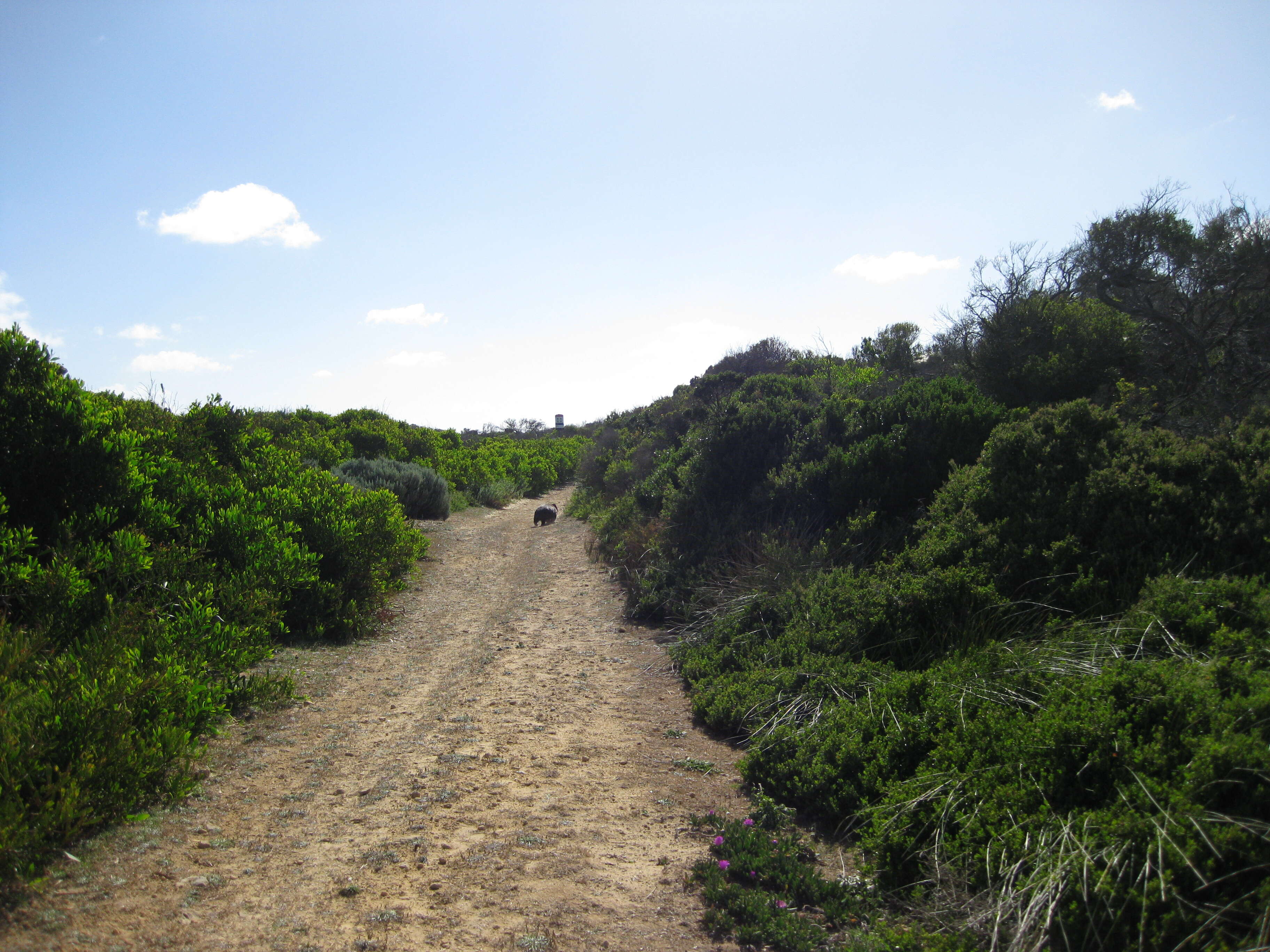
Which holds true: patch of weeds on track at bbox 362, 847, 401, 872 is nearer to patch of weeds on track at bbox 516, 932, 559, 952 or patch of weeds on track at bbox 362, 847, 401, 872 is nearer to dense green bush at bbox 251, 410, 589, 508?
patch of weeds on track at bbox 516, 932, 559, 952

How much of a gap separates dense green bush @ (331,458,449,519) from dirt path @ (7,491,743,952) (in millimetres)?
8995

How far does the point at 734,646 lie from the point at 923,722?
115 inches

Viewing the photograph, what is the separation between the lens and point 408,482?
16672 millimetres

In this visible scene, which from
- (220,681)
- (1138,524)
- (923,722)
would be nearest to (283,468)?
(220,681)

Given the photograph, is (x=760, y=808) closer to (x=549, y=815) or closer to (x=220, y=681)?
(x=549, y=815)

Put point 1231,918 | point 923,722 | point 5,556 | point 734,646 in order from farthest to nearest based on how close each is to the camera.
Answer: point 734,646
point 5,556
point 923,722
point 1231,918

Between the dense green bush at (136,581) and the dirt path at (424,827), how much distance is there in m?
0.33

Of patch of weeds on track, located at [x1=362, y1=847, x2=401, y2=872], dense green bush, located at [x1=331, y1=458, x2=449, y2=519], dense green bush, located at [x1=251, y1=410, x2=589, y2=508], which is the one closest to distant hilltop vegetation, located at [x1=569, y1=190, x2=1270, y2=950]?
patch of weeds on track, located at [x1=362, y1=847, x2=401, y2=872]

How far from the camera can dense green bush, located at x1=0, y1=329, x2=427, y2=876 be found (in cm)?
342

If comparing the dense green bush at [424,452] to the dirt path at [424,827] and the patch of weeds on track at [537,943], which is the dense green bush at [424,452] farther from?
the patch of weeds on track at [537,943]

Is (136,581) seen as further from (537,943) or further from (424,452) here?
(424,452)

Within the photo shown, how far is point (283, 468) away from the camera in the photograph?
369 inches

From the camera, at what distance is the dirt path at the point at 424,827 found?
2.94 metres

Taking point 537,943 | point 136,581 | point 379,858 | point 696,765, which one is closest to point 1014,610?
point 696,765
